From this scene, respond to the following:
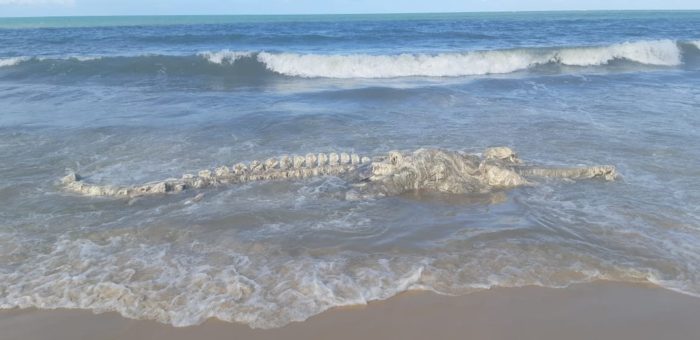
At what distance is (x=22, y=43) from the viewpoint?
27812mm

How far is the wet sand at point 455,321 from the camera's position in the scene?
12.4 ft

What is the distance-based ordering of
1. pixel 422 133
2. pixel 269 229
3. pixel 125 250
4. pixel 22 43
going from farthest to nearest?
pixel 22 43, pixel 422 133, pixel 269 229, pixel 125 250

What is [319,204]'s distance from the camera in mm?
6137

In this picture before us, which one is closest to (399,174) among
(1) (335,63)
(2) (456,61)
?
(1) (335,63)

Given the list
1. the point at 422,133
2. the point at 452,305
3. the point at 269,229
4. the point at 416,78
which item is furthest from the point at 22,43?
the point at 452,305

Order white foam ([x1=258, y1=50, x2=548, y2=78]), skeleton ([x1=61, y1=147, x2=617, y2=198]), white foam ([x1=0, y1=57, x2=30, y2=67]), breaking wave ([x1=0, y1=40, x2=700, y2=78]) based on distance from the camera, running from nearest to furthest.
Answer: skeleton ([x1=61, y1=147, x2=617, y2=198]) < breaking wave ([x1=0, y1=40, x2=700, y2=78]) < white foam ([x1=258, y1=50, x2=548, y2=78]) < white foam ([x1=0, y1=57, x2=30, y2=67])

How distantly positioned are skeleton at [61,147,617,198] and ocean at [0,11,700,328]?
154mm

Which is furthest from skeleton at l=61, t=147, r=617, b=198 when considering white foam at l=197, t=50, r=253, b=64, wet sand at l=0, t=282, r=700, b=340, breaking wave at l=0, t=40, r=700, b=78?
white foam at l=197, t=50, r=253, b=64

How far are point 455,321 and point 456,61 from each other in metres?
17.3

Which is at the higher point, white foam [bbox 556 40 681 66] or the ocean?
white foam [bbox 556 40 681 66]

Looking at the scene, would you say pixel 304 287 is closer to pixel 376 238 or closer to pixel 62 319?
pixel 376 238

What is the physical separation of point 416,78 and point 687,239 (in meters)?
13.3

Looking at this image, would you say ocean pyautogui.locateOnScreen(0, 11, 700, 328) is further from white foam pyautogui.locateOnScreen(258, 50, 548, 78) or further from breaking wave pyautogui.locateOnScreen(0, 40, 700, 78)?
white foam pyautogui.locateOnScreen(258, 50, 548, 78)

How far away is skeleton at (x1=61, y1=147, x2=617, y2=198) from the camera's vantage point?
6516 mm
